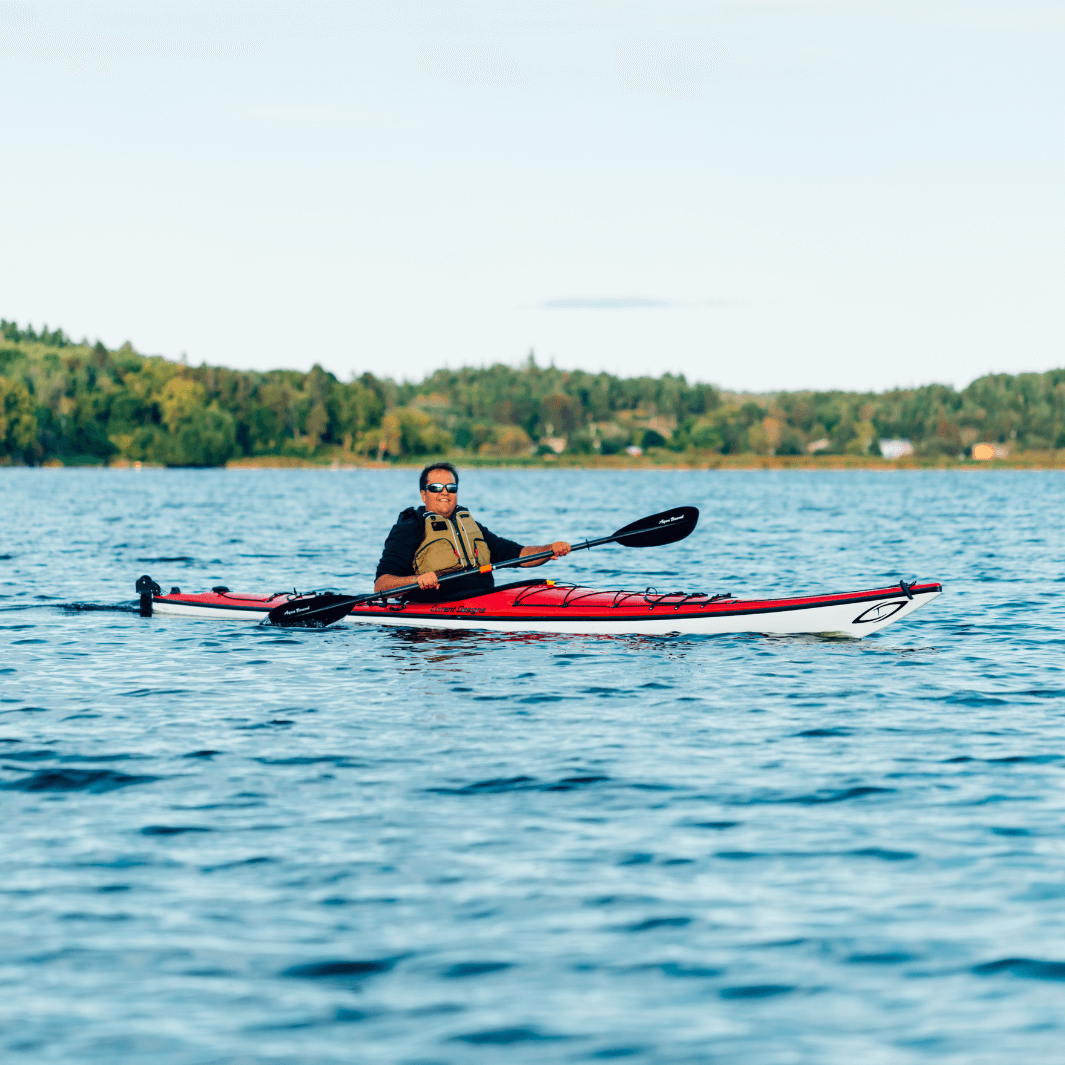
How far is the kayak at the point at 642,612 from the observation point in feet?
47.1

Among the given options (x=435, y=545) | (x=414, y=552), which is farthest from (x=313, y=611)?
(x=435, y=545)

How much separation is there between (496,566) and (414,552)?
905mm

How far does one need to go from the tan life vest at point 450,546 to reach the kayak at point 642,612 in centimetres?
55


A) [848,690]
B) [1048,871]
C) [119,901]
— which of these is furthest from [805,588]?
[119,901]

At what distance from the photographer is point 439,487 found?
1413 cm

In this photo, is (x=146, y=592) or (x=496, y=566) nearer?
(x=496, y=566)

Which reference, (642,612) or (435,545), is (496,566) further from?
(642,612)

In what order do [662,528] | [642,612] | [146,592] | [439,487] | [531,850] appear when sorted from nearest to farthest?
[531,850] → [439,487] → [642,612] → [662,528] → [146,592]

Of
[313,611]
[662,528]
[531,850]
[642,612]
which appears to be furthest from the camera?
[662,528]

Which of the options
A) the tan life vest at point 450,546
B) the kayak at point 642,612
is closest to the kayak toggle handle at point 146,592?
the kayak at point 642,612

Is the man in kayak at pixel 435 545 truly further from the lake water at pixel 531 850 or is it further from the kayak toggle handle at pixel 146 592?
the kayak toggle handle at pixel 146 592

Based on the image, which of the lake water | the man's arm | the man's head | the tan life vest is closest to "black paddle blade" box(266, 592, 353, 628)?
the lake water

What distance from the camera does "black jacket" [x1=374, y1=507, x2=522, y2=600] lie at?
47.4 ft

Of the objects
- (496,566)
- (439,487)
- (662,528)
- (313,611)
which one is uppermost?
(439,487)
